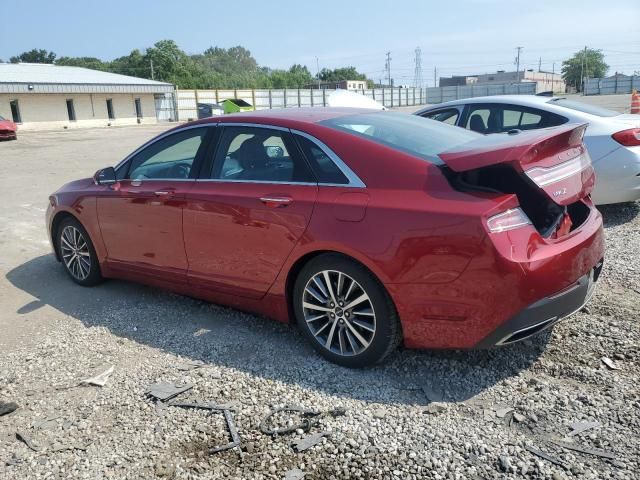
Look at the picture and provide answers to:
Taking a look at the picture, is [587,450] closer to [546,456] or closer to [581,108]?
[546,456]

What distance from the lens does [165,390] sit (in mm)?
3490

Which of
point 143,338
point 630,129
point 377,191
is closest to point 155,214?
point 143,338

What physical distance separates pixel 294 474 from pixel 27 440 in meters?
1.54

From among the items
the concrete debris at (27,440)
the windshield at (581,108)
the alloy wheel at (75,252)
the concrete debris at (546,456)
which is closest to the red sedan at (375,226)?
the concrete debris at (546,456)

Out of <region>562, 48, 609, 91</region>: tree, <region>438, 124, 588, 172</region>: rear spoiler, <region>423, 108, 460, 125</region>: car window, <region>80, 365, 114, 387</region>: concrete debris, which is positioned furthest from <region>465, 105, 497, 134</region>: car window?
<region>562, 48, 609, 91</region>: tree

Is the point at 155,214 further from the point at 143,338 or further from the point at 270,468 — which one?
the point at 270,468

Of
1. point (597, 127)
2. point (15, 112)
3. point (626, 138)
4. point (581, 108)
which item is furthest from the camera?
point (15, 112)

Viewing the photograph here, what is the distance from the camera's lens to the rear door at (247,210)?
368cm

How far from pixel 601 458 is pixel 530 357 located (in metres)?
1.02

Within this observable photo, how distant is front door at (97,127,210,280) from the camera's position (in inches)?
173

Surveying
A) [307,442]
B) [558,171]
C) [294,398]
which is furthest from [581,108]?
[307,442]

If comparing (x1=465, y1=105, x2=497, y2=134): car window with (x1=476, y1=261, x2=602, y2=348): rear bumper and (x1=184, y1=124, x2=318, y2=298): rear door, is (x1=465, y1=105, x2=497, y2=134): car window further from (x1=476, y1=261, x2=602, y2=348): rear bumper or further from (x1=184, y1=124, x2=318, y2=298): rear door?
(x1=476, y1=261, x2=602, y2=348): rear bumper

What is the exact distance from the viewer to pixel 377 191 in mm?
3312

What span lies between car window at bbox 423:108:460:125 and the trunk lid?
12.6ft
